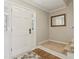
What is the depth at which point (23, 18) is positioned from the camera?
3314 mm

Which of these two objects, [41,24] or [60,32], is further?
[60,32]

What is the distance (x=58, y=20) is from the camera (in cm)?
498

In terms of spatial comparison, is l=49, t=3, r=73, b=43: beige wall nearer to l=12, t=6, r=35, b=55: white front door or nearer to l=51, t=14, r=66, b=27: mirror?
l=51, t=14, r=66, b=27: mirror

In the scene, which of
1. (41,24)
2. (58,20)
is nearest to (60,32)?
(58,20)

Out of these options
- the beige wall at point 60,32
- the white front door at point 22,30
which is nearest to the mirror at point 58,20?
the beige wall at point 60,32

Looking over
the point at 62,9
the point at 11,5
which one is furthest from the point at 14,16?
the point at 62,9

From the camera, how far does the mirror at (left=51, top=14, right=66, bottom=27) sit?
4639 mm

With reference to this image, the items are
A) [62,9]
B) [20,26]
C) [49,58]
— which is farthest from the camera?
[62,9]

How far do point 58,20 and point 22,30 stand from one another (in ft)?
8.89

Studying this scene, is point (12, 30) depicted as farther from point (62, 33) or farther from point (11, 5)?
point (62, 33)

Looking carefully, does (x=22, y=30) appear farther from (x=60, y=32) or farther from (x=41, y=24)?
(x=60, y=32)

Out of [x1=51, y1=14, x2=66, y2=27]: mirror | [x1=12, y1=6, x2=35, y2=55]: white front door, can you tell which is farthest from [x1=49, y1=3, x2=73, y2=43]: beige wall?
[x1=12, y1=6, x2=35, y2=55]: white front door

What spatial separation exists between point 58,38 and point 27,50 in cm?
229

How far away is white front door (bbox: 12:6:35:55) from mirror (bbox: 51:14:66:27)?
190 cm
